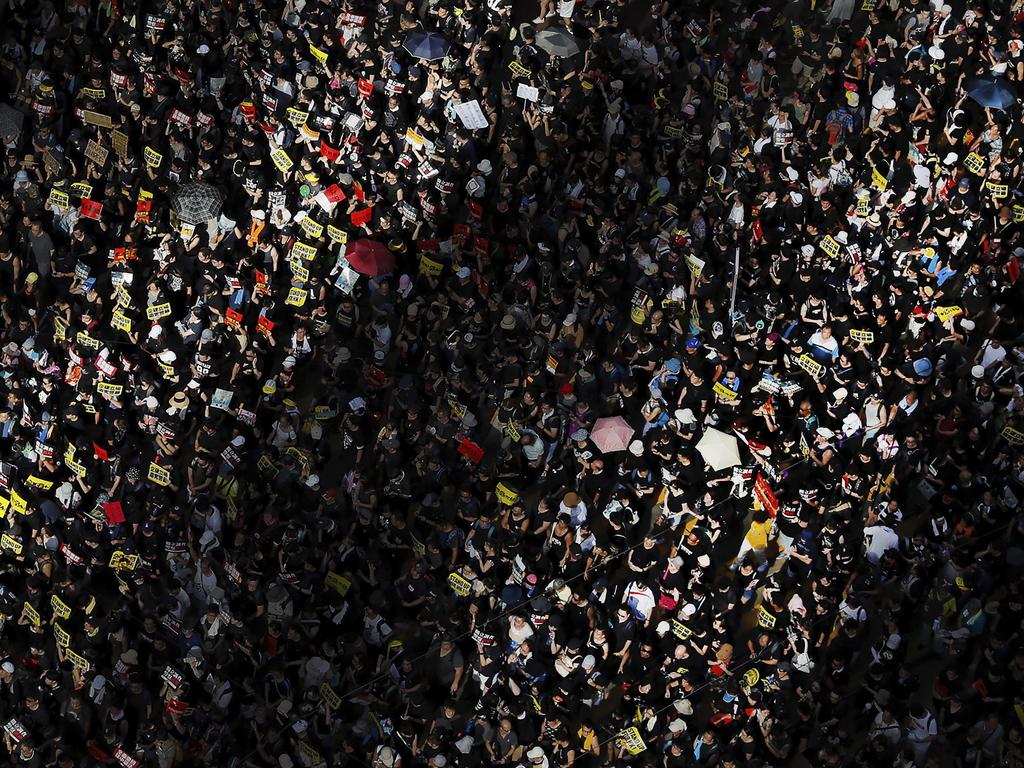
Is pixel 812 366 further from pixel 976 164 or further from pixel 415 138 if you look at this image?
pixel 415 138

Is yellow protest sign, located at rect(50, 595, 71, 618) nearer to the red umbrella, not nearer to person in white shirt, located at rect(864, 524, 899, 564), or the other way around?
the red umbrella

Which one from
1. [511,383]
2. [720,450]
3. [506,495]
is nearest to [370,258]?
[511,383]

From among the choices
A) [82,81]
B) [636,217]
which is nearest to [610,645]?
[636,217]

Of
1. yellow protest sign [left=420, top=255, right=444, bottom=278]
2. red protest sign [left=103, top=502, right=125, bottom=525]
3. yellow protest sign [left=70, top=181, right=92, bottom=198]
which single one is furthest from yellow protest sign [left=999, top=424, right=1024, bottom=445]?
yellow protest sign [left=70, top=181, right=92, bottom=198]

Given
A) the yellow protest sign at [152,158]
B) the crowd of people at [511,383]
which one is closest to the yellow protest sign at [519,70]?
the crowd of people at [511,383]

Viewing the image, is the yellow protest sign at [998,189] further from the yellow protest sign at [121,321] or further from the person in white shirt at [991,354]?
the yellow protest sign at [121,321]
